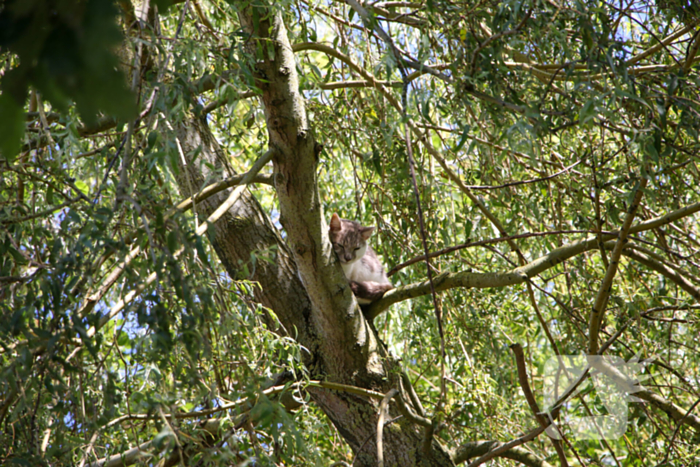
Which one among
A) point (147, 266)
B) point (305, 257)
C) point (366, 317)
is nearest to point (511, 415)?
point (366, 317)

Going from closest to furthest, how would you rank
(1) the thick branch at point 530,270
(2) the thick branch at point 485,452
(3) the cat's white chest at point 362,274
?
1. (1) the thick branch at point 530,270
2. (2) the thick branch at point 485,452
3. (3) the cat's white chest at point 362,274

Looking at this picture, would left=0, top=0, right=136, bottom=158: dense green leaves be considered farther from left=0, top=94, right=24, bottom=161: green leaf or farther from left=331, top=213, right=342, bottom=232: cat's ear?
left=331, top=213, right=342, bottom=232: cat's ear

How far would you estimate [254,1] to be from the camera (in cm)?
193

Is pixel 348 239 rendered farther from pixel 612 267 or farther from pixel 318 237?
pixel 612 267

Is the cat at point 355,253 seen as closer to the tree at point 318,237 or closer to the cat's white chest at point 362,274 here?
the cat's white chest at point 362,274

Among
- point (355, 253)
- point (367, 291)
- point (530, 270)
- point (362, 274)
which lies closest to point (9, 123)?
point (530, 270)

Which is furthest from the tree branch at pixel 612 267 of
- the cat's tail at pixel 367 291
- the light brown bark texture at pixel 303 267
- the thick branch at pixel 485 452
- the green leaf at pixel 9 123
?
the green leaf at pixel 9 123

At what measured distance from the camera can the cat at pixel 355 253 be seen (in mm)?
3385

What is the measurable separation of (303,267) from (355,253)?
1249 millimetres

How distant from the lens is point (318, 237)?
223 centimetres

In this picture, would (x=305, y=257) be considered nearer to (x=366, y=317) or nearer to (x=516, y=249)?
(x=366, y=317)

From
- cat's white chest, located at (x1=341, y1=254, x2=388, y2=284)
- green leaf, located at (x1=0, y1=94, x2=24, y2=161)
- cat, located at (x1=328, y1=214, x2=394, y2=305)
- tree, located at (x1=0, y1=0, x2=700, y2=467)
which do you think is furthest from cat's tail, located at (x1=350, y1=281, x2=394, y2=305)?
green leaf, located at (x1=0, y1=94, x2=24, y2=161)

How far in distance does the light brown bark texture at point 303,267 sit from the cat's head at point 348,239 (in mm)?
784

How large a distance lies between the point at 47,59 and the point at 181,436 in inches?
40.5
